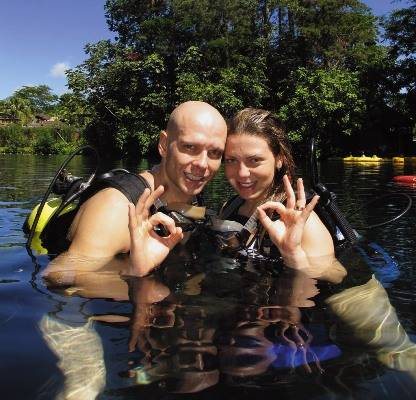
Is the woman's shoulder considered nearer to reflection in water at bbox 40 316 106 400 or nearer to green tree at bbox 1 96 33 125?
reflection in water at bbox 40 316 106 400

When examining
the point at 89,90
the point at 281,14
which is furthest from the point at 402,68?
the point at 89,90

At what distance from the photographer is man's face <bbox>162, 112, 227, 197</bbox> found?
12.0 ft

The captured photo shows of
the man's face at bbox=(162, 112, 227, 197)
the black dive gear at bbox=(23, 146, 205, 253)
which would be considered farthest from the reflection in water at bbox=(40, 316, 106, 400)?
the man's face at bbox=(162, 112, 227, 197)

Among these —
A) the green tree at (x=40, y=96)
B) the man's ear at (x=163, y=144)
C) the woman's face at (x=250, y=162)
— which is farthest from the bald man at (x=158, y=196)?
the green tree at (x=40, y=96)

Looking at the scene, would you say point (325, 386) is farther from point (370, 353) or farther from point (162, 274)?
point (162, 274)

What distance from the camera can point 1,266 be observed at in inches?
172

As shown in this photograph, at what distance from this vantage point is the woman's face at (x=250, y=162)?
3.80 metres

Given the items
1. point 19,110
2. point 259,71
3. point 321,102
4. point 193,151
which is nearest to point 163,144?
point 193,151

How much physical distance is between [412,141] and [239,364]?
129 ft

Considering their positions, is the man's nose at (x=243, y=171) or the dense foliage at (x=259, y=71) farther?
the dense foliage at (x=259, y=71)

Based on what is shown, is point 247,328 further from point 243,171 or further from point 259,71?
point 259,71

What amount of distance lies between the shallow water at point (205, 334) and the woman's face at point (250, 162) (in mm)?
624

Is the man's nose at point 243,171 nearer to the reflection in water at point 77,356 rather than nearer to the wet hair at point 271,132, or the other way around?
the wet hair at point 271,132

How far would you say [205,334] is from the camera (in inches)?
104
